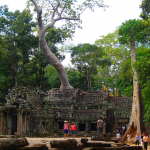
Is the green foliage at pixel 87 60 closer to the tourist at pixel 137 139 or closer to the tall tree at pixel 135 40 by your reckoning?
the tall tree at pixel 135 40

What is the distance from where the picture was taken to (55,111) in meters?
34.5

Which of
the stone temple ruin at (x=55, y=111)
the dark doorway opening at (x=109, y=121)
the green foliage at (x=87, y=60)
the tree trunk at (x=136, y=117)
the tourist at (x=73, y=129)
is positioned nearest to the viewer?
the tree trunk at (x=136, y=117)

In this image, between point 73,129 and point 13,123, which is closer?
point 73,129

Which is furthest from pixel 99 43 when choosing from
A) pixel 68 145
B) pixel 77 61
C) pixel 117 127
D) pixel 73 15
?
pixel 68 145

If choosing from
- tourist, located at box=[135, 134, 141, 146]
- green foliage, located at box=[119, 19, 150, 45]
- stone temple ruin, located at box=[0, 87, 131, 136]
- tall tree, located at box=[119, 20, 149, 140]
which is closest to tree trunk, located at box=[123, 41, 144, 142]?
tall tree, located at box=[119, 20, 149, 140]

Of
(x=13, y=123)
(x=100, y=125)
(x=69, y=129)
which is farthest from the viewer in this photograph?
(x=13, y=123)

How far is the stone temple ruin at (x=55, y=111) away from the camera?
31016 millimetres

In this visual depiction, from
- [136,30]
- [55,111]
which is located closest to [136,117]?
[136,30]

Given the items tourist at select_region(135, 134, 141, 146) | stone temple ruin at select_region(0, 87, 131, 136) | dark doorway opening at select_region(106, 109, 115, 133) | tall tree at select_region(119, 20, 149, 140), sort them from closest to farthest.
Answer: tourist at select_region(135, 134, 141, 146)
tall tree at select_region(119, 20, 149, 140)
stone temple ruin at select_region(0, 87, 131, 136)
dark doorway opening at select_region(106, 109, 115, 133)

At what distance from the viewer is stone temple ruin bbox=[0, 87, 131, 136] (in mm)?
31016

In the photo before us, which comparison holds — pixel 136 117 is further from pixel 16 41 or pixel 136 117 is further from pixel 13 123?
pixel 16 41

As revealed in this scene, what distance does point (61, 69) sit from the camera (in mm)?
40375

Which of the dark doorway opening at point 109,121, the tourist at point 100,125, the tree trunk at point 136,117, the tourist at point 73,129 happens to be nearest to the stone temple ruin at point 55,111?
the dark doorway opening at point 109,121

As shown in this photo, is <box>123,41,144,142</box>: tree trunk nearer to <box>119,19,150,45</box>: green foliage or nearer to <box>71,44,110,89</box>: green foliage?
<box>119,19,150,45</box>: green foliage
